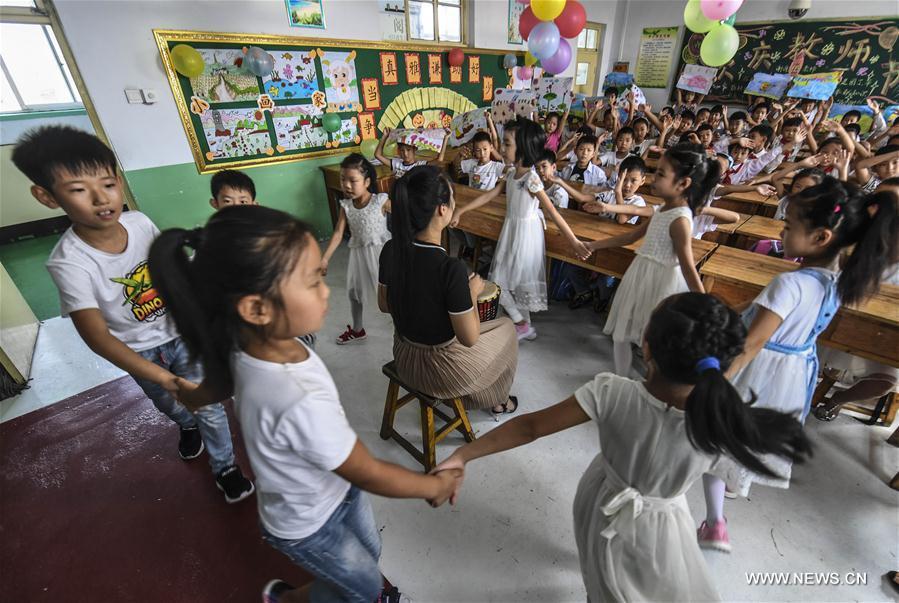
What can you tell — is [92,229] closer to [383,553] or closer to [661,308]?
[383,553]

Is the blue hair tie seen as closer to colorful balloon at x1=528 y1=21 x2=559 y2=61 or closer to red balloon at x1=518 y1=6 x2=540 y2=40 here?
colorful balloon at x1=528 y1=21 x2=559 y2=61

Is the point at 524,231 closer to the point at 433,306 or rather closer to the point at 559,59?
the point at 433,306

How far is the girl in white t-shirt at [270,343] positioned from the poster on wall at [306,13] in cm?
442

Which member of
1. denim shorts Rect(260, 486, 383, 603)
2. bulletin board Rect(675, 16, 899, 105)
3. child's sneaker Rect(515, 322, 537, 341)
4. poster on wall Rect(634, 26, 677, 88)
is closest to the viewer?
denim shorts Rect(260, 486, 383, 603)

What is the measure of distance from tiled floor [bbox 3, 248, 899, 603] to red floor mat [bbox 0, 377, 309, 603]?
1.58 feet

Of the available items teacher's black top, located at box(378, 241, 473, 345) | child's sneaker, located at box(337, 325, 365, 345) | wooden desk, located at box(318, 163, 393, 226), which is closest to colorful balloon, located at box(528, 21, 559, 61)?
wooden desk, located at box(318, 163, 393, 226)

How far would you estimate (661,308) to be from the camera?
2.66 feet

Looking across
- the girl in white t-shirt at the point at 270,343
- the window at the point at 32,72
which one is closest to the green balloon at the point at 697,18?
the girl in white t-shirt at the point at 270,343

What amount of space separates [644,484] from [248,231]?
1.02 meters

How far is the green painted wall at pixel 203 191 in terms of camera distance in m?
3.59

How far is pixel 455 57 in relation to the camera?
545 centimetres

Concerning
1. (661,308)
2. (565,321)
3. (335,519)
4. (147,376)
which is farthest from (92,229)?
(565,321)

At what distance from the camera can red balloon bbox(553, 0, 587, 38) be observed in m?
4.89

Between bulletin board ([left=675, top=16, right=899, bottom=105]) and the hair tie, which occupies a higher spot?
bulletin board ([left=675, top=16, right=899, bottom=105])
